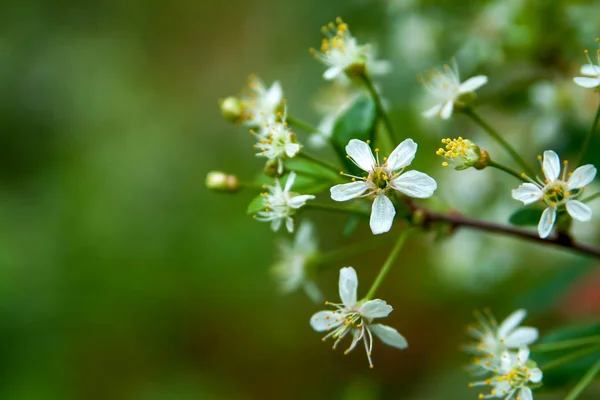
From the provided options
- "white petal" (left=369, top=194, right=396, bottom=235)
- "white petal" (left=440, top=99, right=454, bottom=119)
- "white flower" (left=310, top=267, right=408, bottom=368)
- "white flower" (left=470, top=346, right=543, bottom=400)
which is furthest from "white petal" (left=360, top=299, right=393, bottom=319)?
"white petal" (left=440, top=99, right=454, bottom=119)

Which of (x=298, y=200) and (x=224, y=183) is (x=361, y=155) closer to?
(x=298, y=200)

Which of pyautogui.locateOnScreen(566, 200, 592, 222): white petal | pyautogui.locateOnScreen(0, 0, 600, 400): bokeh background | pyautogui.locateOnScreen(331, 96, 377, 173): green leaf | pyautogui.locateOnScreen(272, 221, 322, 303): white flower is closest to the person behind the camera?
pyautogui.locateOnScreen(566, 200, 592, 222): white petal

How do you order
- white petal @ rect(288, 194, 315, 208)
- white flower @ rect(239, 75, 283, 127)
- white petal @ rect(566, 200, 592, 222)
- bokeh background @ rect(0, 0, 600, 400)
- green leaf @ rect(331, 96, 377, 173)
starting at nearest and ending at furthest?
white petal @ rect(566, 200, 592, 222) → white petal @ rect(288, 194, 315, 208) → green leaf @ rect(331, 96, 377, 173) → white flower @ rect(239, 75, 283, 127) → bokeh background @ rect(0, 0, 600, 400)

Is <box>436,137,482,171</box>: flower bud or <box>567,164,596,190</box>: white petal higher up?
<box>436,137,482,171</box>: flower bud

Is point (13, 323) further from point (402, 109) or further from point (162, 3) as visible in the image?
point (162, 3)

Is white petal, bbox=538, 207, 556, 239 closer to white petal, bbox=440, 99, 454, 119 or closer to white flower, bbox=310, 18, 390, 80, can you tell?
white petal, bbox=440, 99, 454, 119

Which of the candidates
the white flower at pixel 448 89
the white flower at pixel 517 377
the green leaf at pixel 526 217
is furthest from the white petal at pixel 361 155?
the white flower at pixel 517 377

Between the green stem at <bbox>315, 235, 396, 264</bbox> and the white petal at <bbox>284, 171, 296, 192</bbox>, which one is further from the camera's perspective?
the green stem at <bbox>315, 235, 396, 264</bbox>

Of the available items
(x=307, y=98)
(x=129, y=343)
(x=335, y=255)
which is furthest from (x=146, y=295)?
(x=335, y=255)
